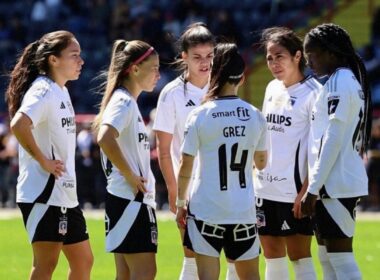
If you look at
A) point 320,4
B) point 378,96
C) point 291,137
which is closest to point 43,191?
point 291,137

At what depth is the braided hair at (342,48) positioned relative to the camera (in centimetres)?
822

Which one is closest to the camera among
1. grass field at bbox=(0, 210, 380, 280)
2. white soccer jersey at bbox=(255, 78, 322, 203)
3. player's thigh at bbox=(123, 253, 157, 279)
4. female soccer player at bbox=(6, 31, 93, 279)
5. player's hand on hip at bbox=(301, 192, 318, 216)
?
player's thigh at bbox=(123, 253, 157, 279)

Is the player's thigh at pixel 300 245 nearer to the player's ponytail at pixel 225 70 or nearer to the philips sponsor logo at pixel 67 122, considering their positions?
the player's ponytail at pixel 225 70

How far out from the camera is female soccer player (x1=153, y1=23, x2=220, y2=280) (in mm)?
9195

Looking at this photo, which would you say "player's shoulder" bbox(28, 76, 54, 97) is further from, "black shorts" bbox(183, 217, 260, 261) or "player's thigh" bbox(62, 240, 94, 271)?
"black shorts" bbox(183, 217, 260, 261)

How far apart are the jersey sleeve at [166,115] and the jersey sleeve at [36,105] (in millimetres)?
1209

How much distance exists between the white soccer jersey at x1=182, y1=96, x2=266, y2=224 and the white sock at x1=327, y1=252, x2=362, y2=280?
2.48ft

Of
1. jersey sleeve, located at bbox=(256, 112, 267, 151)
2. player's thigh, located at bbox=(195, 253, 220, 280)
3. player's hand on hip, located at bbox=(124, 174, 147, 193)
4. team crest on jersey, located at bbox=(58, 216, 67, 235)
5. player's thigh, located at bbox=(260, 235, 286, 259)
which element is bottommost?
player's thigh, located at bbox=(260, 235, 286, 259)

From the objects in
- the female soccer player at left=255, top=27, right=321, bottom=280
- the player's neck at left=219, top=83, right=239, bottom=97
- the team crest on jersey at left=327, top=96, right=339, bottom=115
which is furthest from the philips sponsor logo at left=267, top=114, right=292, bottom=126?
the player's neck at left=219, top=83, right=239, bottom=97

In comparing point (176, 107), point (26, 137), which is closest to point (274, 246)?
point (176, 107)

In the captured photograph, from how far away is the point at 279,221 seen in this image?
902 cm

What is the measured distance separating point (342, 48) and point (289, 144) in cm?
107

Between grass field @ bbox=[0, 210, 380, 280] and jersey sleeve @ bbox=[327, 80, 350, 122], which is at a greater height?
jersey sleeve @ bbox=[327, 80, 350, 122]

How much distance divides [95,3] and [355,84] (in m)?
21.7
